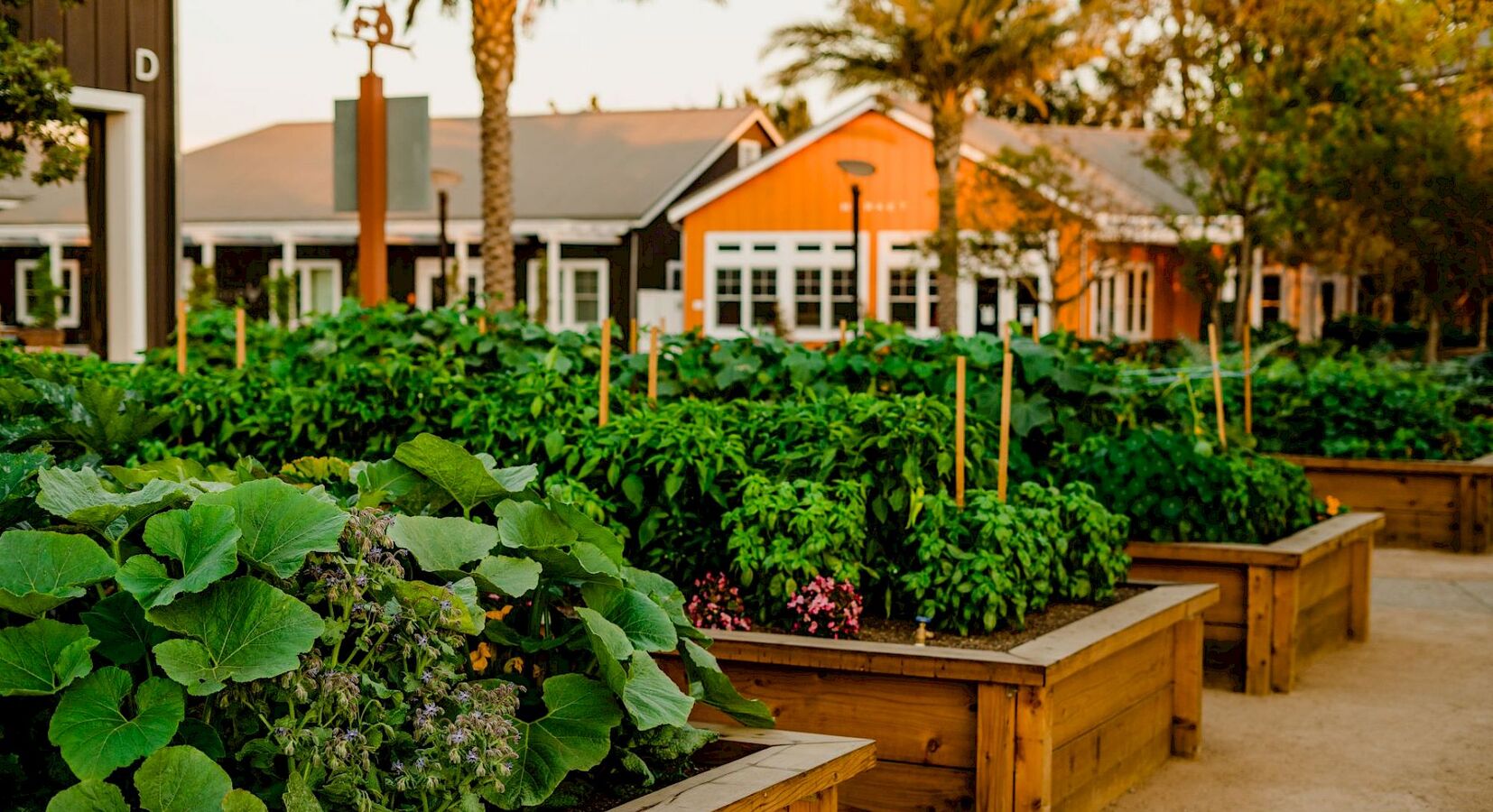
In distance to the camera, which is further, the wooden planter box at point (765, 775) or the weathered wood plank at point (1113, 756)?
the weathered wood plank at point (1113, 756)

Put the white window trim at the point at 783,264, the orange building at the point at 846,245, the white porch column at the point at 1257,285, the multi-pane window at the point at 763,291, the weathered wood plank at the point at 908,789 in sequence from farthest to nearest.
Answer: the multi-pane window at the point at 763,291 < the white window trim at the point at 783,264 < the orange building at the point at 846,245 < the white porch column at the point at 1257,285 < the weathered wood plank at the point at 908,789

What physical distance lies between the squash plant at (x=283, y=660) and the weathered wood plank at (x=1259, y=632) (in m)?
4.16

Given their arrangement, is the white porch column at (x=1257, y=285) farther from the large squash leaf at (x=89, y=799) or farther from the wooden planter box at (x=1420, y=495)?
the large squash leaf at (x=89, y=799)

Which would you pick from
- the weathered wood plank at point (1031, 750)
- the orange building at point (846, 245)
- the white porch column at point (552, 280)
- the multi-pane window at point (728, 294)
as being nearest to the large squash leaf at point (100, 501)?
the weathered wood plank at point (1031, 750)

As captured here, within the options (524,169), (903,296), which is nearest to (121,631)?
(903,296)

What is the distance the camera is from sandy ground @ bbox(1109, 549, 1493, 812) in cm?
504

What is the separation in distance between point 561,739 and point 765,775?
438mm

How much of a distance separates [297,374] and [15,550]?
477 cm

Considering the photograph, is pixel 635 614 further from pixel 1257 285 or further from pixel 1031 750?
pixel 1257 285

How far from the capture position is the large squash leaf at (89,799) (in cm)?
225

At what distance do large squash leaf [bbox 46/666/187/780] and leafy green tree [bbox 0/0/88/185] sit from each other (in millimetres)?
6570

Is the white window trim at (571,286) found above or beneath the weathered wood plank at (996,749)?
above

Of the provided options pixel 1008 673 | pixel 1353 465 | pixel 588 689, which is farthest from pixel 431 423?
pixel 1353 465

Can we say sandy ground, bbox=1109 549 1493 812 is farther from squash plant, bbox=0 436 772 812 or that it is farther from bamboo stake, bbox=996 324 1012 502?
squash plant, bbox=0 436 772 812
